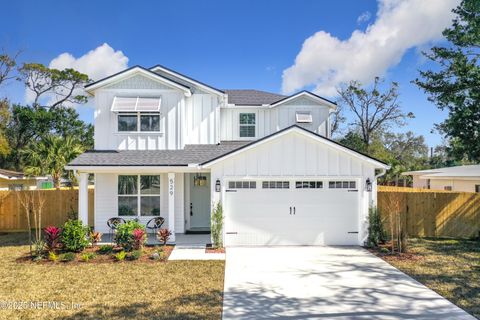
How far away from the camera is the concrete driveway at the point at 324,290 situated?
6.26 m

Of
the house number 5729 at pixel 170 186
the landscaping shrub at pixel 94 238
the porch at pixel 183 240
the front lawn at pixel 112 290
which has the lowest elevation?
the front lawn at pixel 112 290

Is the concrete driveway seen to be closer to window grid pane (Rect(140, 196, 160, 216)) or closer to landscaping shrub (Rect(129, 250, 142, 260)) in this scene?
landscaping shrub (Rect(129, 250, 142, 260))

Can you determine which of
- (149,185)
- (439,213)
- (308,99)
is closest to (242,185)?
(149,185)

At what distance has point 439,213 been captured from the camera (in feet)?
45.5

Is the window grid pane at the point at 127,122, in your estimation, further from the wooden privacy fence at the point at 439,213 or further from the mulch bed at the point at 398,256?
the wooden privacy fence at the point at 439,213

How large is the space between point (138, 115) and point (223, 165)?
4501mm

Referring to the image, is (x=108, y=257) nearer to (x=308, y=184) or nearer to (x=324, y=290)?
(x=324, y=290)

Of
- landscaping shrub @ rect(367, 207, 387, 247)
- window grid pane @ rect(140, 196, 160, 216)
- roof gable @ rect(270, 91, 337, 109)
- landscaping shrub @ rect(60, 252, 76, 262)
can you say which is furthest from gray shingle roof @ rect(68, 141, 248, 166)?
landscaping shrub @ rect(367, 207, 387, 247)

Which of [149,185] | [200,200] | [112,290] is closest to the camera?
[112,290]

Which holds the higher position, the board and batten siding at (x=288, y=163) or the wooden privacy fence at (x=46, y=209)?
the board and batten siding at (x=288, y=163)

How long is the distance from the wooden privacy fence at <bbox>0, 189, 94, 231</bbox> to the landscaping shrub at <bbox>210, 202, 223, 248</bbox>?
23.2 feet

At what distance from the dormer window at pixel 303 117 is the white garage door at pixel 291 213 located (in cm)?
607

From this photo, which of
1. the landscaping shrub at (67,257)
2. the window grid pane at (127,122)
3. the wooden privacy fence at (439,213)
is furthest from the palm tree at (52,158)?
the wooden privacy fence at (439,213)

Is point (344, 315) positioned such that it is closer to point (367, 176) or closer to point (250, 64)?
point (367, 176)
